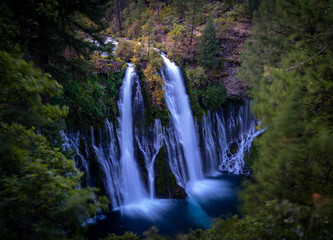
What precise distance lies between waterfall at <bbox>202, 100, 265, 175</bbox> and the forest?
0.15 m

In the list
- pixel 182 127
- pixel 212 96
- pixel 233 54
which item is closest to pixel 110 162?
pixel 182 127

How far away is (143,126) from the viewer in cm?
1071

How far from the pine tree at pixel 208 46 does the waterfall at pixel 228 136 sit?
4.91m

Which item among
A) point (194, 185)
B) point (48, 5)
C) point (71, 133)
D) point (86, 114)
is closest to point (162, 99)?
point (86, 114)

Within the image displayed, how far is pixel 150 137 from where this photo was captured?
35.4ft

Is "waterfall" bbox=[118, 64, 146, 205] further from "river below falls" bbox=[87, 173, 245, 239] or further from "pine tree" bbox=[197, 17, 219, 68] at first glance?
"pine tree" bbox=[197, 17, 219, 68]

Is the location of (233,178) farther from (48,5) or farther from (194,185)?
(48,5)

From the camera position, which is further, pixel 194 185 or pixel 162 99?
pixel 194 185

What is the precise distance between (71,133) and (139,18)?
2232cm

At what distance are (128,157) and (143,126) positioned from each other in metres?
2.07

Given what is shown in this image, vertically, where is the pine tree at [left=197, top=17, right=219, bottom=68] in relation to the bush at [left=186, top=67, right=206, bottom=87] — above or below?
above

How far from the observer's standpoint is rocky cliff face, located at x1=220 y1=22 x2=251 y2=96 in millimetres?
16594

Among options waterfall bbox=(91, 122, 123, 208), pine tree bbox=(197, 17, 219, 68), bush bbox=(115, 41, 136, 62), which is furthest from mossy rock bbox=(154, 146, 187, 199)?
pine tree bbox=(197, 17, 219, 68)

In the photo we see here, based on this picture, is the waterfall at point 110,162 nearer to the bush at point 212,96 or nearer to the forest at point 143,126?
the forest at point 143,126
